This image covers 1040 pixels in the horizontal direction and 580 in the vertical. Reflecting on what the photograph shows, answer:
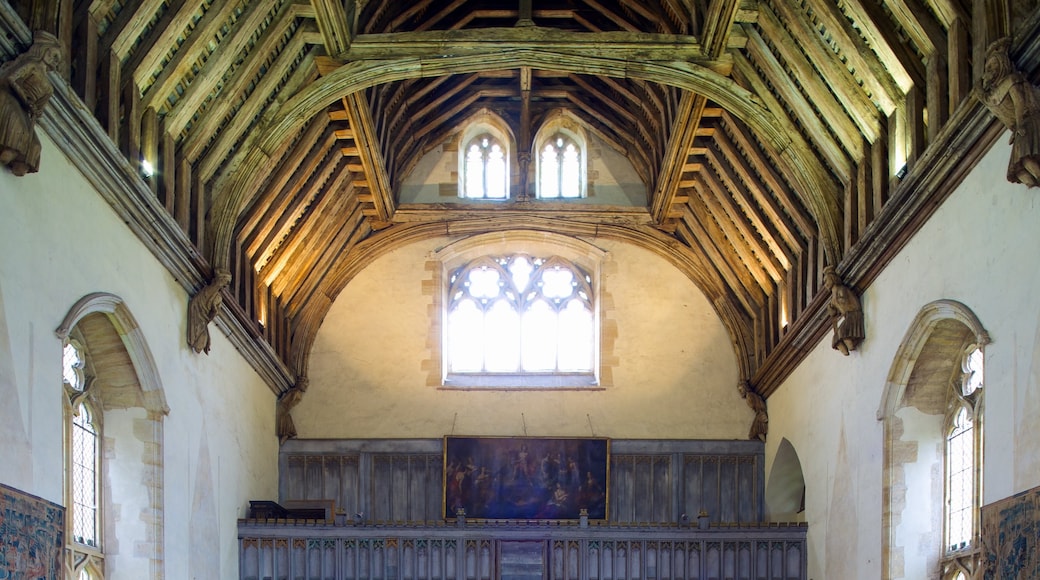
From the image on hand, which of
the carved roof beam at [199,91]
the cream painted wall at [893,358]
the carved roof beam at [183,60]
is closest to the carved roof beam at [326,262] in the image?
the carved roof beam at [199,91]

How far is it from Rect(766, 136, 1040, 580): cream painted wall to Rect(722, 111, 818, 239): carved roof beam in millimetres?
1300

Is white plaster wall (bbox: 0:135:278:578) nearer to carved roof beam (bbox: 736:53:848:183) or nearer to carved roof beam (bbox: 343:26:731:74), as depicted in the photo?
carved roof beam (bbox: 343:26:731:74)

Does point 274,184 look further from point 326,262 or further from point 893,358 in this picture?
point 893,358

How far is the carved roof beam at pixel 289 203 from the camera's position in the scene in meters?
17.2

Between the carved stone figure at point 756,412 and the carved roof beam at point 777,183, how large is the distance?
3.97 metres

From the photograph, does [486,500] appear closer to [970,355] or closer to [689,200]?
[689,200]

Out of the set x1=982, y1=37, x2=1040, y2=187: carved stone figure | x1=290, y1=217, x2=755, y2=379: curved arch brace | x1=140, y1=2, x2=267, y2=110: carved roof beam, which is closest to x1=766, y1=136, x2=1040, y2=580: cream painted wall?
x1=982, y1=37, x2=1040, y2=187: carved stone figure

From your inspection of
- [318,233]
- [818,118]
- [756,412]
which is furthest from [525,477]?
[818,118]

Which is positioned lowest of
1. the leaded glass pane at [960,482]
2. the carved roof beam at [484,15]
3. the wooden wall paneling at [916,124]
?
the leaded glass pane at [960,482]

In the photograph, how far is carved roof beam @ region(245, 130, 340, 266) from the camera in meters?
17.2

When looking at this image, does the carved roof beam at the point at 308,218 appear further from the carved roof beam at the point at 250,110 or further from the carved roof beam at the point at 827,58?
the carved roof beam at the point at 827,58

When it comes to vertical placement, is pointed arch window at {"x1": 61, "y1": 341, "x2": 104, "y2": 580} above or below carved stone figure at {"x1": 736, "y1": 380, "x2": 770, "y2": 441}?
below

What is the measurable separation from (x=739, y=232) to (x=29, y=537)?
10.4 metres

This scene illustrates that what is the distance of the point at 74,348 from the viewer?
13.3 meters
